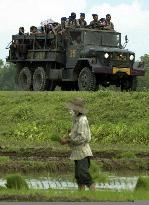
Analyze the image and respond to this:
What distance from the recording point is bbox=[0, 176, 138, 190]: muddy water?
Result: 13.1 metres

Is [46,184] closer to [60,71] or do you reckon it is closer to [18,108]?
[18,108]

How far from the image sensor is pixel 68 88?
1282 inches

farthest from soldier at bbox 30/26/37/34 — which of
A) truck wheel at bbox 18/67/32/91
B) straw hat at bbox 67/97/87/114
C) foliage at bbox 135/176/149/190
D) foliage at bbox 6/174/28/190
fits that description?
foliage at bbox 135/176/149/190

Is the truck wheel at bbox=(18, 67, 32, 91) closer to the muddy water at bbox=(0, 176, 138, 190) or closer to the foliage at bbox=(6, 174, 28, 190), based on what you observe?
the muddy water at bbox=(0, 176, 138, 190)

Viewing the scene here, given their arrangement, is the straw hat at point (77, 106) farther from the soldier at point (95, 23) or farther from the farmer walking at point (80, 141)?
the soldier at point (95, 23)

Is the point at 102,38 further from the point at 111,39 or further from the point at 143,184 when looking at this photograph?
the point at 143,184

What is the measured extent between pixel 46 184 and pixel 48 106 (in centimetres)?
1265

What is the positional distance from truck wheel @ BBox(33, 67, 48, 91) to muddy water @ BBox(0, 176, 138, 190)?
1702 cm

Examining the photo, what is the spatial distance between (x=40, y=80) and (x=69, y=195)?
21711mm

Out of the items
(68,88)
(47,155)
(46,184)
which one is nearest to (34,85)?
(68,88)

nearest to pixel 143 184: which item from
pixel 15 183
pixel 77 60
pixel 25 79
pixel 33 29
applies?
pixel 15 183

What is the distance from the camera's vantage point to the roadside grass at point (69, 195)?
10859 mm

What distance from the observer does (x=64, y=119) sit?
961 inches

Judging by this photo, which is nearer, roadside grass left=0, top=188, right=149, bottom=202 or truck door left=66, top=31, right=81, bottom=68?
roadside grass left=0, top=188, right=149, bottom=202
